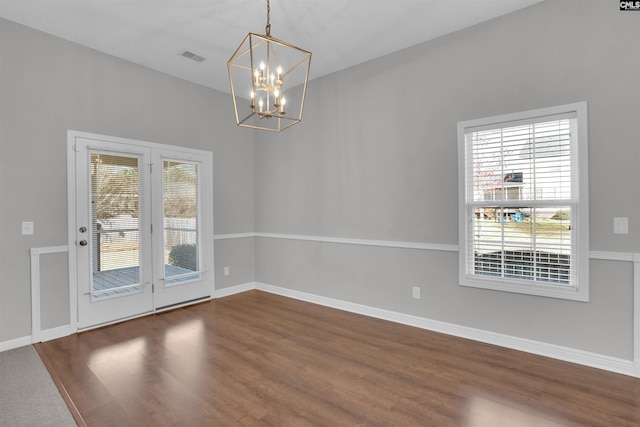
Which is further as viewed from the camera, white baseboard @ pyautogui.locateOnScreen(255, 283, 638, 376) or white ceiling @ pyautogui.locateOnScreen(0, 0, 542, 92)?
white ceiling @ pyautogui.locateOnScreen(0, 0, 542, 92)

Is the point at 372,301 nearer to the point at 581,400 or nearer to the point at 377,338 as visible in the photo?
the point at 377,338

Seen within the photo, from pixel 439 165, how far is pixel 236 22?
2526 mm

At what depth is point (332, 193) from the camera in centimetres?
437

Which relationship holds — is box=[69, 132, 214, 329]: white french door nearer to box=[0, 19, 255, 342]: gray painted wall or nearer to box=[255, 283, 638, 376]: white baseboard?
box=[0, 19, 255, 342]: gray painted wall

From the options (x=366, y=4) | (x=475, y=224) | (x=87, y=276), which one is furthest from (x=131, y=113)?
(x=475, y=224)

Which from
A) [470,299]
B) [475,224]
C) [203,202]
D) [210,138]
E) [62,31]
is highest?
[62,31]

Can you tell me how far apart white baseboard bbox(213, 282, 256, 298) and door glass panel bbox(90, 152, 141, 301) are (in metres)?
1.13

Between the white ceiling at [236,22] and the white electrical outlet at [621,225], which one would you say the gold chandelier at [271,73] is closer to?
the white ceiling at [236,22]

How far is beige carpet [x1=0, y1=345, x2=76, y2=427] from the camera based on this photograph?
6.75ft

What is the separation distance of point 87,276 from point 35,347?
768 mm

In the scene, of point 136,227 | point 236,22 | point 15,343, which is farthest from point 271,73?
point 15,343

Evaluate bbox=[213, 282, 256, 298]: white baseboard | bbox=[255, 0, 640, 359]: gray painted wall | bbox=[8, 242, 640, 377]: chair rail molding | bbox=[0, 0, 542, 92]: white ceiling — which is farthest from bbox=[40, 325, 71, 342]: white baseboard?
bbox=[0, 0, 542, 92]: white ceiling

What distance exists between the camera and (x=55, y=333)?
131 inches

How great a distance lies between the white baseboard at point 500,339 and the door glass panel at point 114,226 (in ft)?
8.03
